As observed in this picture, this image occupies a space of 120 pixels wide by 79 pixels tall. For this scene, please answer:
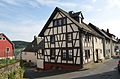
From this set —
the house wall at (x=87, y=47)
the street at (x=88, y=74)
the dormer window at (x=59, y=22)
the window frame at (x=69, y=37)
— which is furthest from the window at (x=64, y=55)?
the dormer window at (x=59, y=22)

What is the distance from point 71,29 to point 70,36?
1.09 meters

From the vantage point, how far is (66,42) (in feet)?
93.6

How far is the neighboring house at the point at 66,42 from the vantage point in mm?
27203

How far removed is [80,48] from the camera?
2680 centimetres

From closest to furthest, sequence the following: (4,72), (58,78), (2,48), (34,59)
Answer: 1. (4,72)
2. (58,78)
3. (2,48)
4. (34,59)

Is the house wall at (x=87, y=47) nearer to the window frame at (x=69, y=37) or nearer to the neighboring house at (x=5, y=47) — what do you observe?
the window frame at (x=69, y=37)

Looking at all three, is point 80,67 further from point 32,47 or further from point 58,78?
point 32,47

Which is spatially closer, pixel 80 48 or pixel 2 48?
pixel 80 48

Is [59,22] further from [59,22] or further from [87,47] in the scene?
[87,47]

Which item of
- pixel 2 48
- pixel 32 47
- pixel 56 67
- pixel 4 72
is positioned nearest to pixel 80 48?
pixel 56 67

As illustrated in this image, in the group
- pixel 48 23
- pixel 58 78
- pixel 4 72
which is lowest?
pixel 58 78

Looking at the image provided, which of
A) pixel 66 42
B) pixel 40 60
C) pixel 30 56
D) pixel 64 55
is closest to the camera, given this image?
pixel 66 42

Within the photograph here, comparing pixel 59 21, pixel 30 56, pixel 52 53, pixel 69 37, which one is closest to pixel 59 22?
pixel 59 21

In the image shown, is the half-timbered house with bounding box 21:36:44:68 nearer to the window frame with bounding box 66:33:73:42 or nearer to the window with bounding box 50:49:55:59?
the window with bounding box 50:49:55:59
